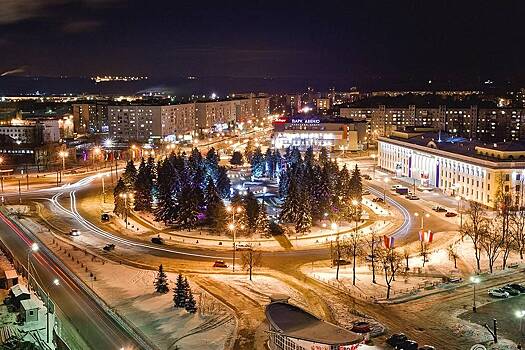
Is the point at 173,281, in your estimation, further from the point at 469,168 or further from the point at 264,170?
the point at 264,170

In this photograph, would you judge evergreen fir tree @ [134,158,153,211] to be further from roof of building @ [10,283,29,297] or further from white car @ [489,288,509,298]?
white car @ [489,288,509,298]

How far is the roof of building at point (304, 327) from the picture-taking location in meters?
19.5

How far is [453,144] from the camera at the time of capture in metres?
59.9

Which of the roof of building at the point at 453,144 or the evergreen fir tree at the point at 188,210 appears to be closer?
the evergreen fir tree at the point at 188,210

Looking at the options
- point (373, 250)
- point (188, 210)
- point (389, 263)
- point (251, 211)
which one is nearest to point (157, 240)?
point (188, 210)

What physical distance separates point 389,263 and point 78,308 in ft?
48.6

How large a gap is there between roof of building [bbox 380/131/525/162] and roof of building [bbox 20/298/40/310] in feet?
121

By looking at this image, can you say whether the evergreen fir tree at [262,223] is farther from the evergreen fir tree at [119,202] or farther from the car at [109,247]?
the evergreen fir tree at [119,202]

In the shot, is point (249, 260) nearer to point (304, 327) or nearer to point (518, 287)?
point (304, 327)

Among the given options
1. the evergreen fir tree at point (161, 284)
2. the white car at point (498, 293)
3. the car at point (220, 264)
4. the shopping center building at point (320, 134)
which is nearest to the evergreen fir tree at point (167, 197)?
the car at point (220, 264)

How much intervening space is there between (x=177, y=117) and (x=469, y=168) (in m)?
65.6

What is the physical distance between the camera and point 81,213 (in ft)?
151

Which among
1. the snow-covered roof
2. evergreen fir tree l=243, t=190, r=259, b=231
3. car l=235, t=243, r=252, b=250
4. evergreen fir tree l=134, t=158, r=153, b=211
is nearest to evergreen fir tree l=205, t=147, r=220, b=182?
evergreen fir tree l=134, t=158, r=153, b=211

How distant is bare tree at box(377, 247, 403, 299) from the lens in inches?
1108
